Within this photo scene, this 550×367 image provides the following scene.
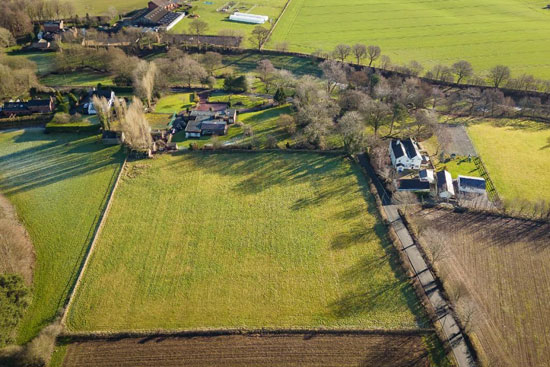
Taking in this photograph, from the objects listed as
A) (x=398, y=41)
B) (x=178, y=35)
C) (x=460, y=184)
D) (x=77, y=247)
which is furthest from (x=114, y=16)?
(x=460, y=184)

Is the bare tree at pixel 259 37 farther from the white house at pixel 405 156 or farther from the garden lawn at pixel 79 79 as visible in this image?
the white house at pixel 405 156

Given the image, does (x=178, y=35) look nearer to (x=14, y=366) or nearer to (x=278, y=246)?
(x=278, y=246)

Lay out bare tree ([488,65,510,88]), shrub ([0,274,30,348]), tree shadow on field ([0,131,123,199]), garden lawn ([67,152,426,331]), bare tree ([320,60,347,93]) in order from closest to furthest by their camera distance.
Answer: shrub ([0,274,30,348]) → garden lawn ([67,152,426,331]) → tree shadow on field ([0,131,123,199]) → bare tree ([488,65,510,88]) → bare tree ([320,60,347,93])

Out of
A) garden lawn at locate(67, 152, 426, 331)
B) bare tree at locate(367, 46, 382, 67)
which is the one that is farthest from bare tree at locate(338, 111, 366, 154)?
bare tree at locate(367, 46, 382, 67)

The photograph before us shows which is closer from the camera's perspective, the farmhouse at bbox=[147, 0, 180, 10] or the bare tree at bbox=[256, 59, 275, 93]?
the bare tree at bbox=[256, 59, 275, 93]

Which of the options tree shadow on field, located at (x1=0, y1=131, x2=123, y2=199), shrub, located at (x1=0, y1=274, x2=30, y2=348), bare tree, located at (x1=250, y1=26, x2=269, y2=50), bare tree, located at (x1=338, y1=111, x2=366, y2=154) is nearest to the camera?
shrub, located at (x1=0, y1=274, x2=30, y2=348)

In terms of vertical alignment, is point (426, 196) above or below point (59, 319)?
above

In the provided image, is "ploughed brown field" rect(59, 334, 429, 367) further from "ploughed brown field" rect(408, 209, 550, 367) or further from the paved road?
"ploughed brown field" rect(408, 209, 550, 367)
